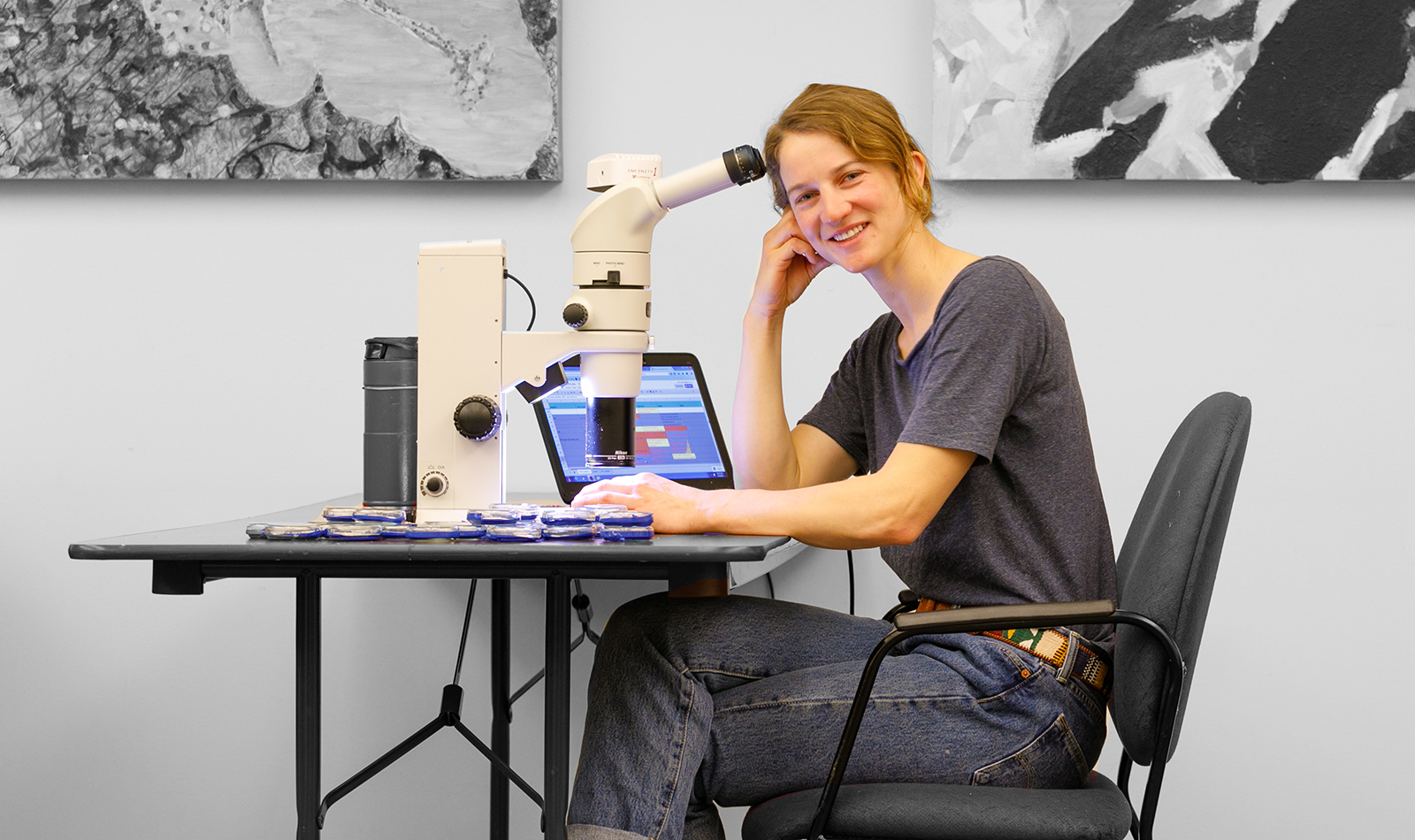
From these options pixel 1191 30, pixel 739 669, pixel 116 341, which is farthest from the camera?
pixel 116 341

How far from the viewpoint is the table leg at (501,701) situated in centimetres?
193

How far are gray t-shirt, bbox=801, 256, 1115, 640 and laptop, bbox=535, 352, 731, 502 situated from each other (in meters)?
0.66

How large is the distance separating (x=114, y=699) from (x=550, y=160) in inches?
55.3

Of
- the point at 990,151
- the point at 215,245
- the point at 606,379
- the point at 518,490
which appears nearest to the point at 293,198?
the point at 215,245

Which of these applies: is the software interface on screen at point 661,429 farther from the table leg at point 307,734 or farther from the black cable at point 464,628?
the table leg at point 307,734

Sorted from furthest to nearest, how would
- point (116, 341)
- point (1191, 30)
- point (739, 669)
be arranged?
point (116, 341)
point (1191, 30)
point (739, 669)

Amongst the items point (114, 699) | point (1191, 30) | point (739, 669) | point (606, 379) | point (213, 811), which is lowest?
point (213, 811)

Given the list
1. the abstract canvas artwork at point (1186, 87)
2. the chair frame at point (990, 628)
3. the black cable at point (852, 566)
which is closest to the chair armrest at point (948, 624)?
the chair frame at point (990, 628)

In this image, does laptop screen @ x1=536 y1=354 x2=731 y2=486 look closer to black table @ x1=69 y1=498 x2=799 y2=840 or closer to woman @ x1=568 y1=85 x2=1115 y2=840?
woman @ x1=568 y1=85 x2=1115 y2=840

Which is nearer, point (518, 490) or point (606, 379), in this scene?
point (606, 379)

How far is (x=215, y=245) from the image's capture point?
7.23 feet

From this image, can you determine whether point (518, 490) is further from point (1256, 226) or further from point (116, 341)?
point (1256, 226)

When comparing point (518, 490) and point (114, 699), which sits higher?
point (518, 490)

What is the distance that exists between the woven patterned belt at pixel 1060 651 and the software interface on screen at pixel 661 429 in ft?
2.63
